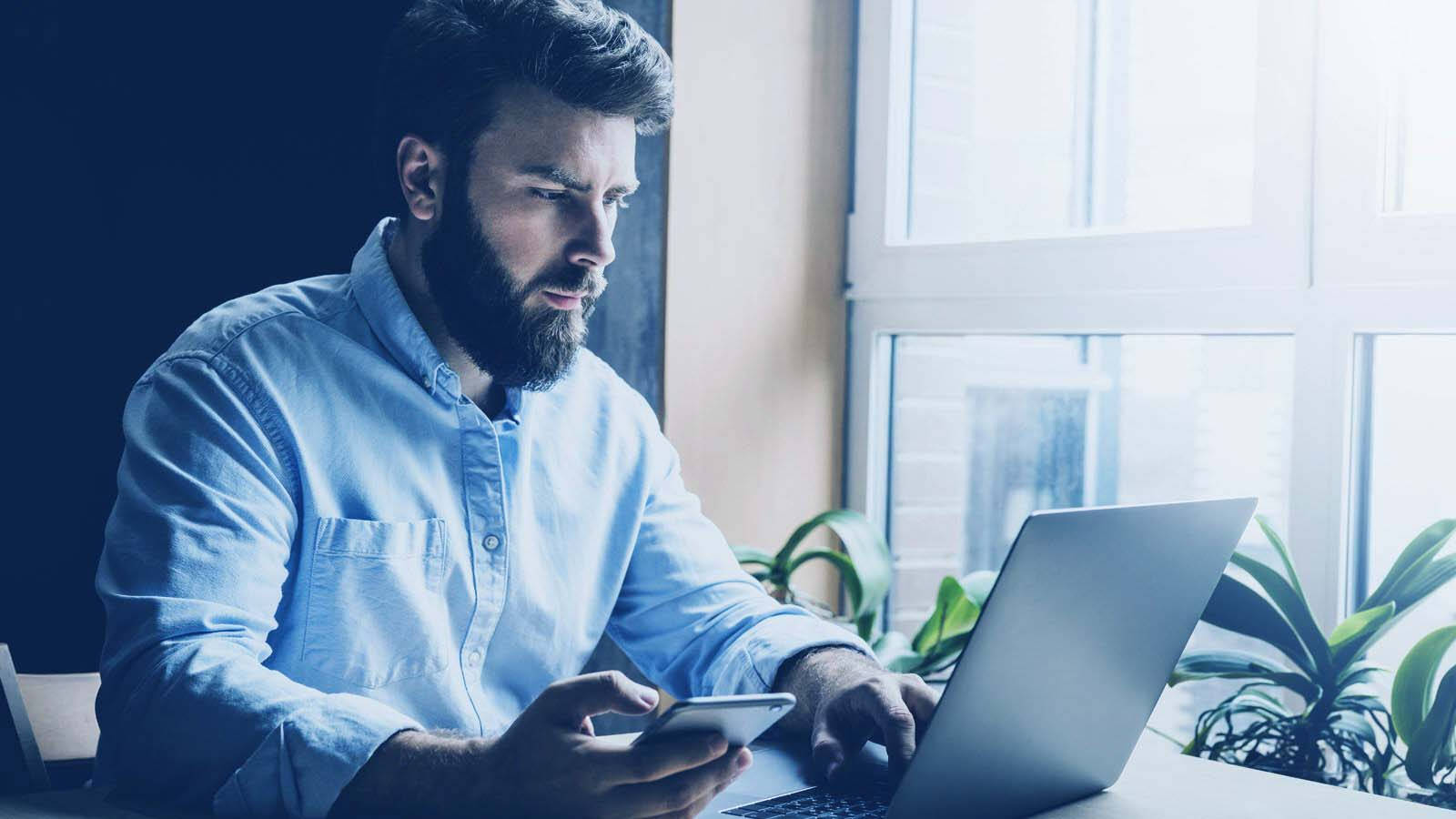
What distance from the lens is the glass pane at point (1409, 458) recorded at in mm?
1679

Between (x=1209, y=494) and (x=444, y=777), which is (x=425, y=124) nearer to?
(x=444, y=777)

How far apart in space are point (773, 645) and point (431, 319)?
541 mm

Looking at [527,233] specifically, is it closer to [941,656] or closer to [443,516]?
[443,516]

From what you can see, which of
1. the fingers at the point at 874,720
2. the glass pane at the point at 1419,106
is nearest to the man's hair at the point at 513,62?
the fingers at the point at 874,720

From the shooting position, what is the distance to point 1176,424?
1.98 metres

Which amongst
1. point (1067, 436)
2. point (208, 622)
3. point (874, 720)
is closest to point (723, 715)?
point (874, 720)

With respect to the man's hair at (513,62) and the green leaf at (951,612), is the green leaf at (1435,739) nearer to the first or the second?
the green leaf at (951,612)

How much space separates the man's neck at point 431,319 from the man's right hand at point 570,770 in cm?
62

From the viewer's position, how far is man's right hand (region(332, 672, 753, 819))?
0.92m

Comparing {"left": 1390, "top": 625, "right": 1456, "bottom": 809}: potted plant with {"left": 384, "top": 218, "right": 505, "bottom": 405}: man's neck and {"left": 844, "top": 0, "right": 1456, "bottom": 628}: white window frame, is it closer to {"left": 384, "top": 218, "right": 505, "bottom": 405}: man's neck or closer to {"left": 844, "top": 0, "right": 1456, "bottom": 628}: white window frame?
{"left": 844, "top": 0, "right": 1456, "bottom": 628}: white window frame

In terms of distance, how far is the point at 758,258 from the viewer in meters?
2.37

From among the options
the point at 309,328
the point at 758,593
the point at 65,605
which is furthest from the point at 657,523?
the point at 65,605

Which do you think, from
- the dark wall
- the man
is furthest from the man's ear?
the dark wall

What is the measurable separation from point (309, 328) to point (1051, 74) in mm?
1320
